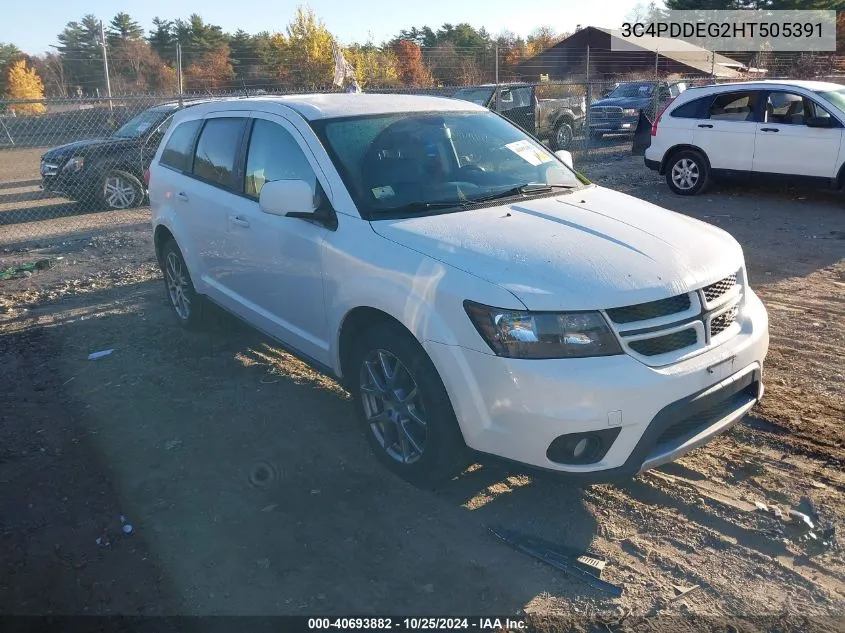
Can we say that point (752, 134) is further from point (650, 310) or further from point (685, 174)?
point (650, 310)

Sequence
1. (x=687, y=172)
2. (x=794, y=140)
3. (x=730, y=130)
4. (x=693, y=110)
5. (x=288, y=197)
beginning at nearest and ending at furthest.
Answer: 1. (x=288, y=197)
2. (x=794, y=140)
3. (x=730, y=130)
4. (x=693, y=110)
5. (x=687, y=172)

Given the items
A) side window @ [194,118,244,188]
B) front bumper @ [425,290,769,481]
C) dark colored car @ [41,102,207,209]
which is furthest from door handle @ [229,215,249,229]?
dark colored car @ [41,102,207,209]

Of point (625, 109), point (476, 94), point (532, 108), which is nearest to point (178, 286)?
point (476, 94)

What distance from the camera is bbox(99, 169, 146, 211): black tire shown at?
12.4 m

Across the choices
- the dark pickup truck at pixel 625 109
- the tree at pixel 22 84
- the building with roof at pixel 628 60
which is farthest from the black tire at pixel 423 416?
the tree at pixel 22 84

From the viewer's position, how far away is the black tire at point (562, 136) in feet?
61.3

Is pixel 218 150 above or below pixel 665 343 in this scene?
above

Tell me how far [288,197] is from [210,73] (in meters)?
33.1

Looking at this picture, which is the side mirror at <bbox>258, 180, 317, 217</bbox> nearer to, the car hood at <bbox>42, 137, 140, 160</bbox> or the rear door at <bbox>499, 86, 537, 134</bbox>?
the car hood at <bbox>42, 137, 140, 160</bbox>

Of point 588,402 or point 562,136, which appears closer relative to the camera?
point 588,402

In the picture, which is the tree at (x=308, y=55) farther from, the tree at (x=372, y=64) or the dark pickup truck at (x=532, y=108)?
the dark pickup truck at (x=532, y=108)

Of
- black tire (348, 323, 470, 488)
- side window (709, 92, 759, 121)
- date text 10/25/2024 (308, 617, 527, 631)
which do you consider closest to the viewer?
date text 10/25/2024 (308, 617, 527, 631)

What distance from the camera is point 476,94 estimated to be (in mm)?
17344

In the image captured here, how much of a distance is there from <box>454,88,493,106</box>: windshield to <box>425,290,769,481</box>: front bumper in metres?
14.6
